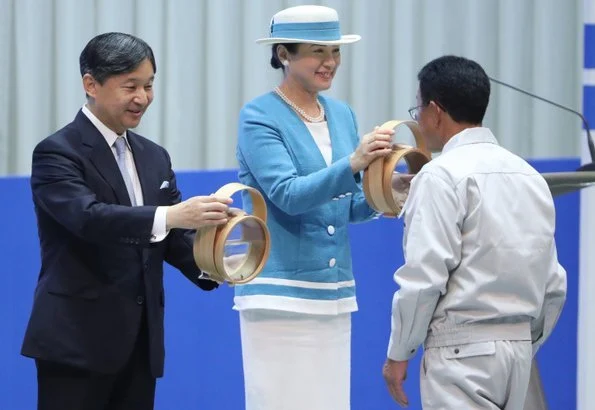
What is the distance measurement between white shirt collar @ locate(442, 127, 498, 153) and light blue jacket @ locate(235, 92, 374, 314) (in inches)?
11.7

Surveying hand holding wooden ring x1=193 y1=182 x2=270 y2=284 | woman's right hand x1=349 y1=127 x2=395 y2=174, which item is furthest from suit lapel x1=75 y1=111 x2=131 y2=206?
woman's right hand x1=349 y1=127 x2=395 y2=174

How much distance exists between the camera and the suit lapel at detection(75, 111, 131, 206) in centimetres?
250

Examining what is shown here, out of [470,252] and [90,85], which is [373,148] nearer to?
[470,252]

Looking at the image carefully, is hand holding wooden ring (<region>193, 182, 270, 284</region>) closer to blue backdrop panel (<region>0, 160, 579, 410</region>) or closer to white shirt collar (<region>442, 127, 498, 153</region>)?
white shirt collar (<region>442, 127, 498, 153</region>)

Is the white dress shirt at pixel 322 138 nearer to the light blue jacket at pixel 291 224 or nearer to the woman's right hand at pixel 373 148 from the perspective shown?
the light blue jacket at pixel 291 224

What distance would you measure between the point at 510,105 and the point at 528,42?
0.24 metres

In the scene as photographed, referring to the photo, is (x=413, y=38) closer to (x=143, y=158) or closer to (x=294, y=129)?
(x=294, y=129)

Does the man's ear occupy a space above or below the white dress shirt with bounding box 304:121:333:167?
above

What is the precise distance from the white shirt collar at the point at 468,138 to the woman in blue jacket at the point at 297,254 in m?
0.37

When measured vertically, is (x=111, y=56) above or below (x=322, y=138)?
above

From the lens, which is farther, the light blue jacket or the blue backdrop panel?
the blue backdrop panel

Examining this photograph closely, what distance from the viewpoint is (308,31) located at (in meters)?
2.91

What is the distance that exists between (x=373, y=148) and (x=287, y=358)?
1.84 ft

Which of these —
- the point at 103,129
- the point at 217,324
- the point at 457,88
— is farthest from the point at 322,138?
the point at 217,324
